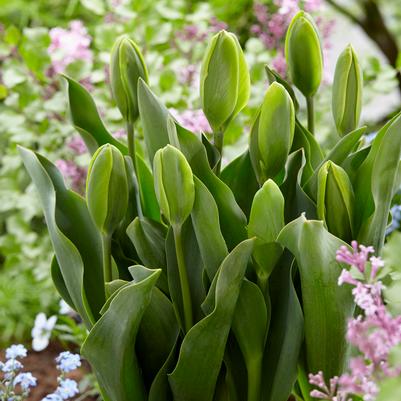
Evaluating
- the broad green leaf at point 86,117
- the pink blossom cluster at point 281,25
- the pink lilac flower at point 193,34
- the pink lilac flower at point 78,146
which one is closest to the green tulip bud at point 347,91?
the broad green leaf at point 86,117

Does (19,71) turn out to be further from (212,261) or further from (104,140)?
(212,261)

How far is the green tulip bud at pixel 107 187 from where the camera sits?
601mm

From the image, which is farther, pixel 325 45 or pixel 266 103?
pixel 325 45

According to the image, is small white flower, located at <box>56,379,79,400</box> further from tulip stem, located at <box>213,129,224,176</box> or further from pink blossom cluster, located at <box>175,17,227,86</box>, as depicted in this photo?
pink blossom cluster, located at <box>175,17,227,86</box>

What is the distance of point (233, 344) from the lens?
2.29 ft

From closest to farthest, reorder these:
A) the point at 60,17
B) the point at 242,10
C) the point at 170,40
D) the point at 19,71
Result: the point at 19,71
the point at 170,40
the point at 242,10
the point at 60,17

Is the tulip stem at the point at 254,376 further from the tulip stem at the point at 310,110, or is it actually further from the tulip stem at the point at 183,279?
the tulip stem at the point at 310,110

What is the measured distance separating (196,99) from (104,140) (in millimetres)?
764

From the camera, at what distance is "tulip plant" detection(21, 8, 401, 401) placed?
2.01 feet

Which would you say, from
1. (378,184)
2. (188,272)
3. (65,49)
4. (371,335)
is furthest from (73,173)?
(371,335)

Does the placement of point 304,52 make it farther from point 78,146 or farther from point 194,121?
point 78,146

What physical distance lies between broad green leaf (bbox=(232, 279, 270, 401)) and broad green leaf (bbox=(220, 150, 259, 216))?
118 millimetres

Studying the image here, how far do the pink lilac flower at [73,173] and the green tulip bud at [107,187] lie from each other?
0.77 metres

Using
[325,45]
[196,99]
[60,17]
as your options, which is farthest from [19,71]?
[60,17]
